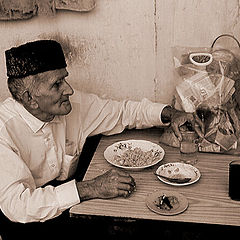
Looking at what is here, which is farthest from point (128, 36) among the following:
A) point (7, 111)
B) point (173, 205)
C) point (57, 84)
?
point (173, 205)

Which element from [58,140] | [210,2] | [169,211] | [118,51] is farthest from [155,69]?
[169,211]

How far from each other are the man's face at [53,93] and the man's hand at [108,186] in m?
0.43

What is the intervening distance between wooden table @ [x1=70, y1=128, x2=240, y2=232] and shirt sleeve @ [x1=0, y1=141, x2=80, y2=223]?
0.27 feet

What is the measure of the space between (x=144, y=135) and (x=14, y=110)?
72cm

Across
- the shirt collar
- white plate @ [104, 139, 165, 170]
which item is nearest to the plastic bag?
white plate @ [104, 139, 165, 170]

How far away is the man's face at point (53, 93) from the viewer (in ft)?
6.91

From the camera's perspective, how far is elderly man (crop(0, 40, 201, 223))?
6.19 ft

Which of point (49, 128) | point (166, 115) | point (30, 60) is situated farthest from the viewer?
point (166, 115)

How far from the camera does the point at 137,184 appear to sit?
1.99 m

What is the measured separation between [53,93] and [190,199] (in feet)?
2.63

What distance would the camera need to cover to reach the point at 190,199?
1.87m

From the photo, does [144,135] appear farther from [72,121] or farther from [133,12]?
[133,12]

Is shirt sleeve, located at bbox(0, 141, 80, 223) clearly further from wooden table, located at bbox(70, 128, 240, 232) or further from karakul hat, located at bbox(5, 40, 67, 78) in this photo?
karakul hat, located at bbox(5, 40, 67, 78)

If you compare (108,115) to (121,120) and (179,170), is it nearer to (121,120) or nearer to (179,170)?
(121,120)
